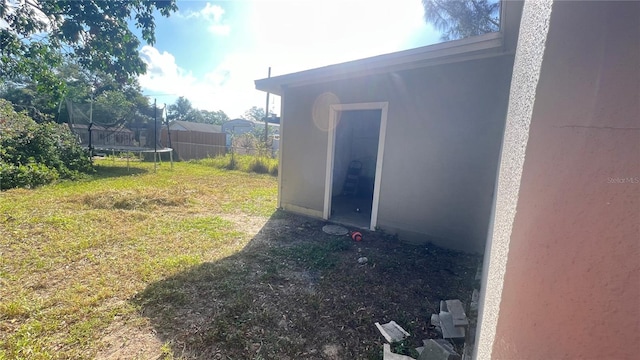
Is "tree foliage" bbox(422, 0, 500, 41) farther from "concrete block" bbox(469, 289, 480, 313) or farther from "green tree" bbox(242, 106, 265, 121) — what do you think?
"green tree" bbox(242, 106, 265, 121)

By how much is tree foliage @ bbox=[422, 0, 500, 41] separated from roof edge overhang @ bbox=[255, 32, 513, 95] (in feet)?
14.5

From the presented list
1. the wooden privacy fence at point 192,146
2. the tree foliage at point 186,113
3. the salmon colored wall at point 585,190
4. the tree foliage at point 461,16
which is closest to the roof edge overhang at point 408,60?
the salmon colored wall at point 585,190

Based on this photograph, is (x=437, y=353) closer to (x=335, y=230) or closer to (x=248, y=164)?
(x=335, y=230)

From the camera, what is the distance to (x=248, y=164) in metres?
11.1

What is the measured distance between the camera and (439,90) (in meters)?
3.53

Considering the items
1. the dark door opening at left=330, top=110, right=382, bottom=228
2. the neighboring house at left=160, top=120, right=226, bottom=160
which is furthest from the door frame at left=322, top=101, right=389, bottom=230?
Result: the neighboring house at left=160, top=120, right=226, bottom=160

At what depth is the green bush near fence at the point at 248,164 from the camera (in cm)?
1079

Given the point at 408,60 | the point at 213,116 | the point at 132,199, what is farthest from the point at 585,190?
the point at 213,116

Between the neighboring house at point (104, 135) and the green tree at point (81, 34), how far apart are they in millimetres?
7301

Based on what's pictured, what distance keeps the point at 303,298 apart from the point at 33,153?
30.1 ft

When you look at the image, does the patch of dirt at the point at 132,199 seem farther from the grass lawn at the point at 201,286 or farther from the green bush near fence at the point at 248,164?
the green bush near fence at the point at 248,164

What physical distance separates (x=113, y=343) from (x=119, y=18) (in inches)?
208

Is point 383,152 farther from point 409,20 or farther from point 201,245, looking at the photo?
point 409,20

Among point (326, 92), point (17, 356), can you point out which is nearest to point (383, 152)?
point (326, 92)
